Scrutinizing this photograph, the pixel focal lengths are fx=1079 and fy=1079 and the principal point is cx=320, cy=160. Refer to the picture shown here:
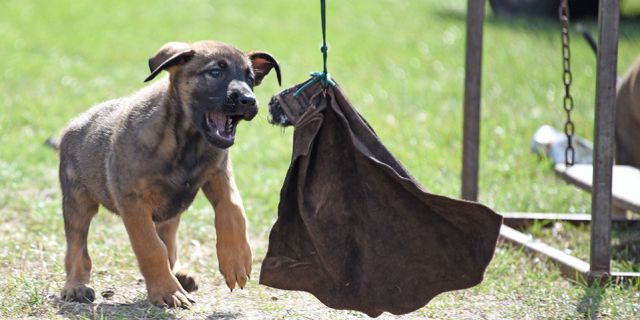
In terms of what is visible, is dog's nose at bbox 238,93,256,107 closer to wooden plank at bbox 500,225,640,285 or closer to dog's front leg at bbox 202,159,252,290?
dog's front leg at bbox 202,159,252,290

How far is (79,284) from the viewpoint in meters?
5.60

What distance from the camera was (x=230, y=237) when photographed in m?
5.29

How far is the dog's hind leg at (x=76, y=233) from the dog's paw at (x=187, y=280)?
1.58 ft

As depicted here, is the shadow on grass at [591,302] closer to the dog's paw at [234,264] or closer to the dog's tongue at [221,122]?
the dog's paw at [234,264]

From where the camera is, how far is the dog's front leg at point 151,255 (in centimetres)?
528

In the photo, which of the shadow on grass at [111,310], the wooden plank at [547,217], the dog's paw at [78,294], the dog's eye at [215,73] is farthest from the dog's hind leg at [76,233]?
the wooden plank at [547,217]

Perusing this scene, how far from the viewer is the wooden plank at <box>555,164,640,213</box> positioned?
671 centimetres

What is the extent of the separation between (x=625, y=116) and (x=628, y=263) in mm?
1941

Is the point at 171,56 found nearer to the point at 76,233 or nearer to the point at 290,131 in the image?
the point at 76,233

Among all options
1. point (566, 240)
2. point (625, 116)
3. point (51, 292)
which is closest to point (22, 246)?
point (51, 292)

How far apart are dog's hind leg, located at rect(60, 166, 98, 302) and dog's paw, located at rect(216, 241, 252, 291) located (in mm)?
788

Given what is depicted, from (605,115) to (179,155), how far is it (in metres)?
2.30

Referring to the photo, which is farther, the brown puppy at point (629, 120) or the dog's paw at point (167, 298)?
the brown puppy at point (629, 120)

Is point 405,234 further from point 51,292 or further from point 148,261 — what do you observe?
point 51,292
